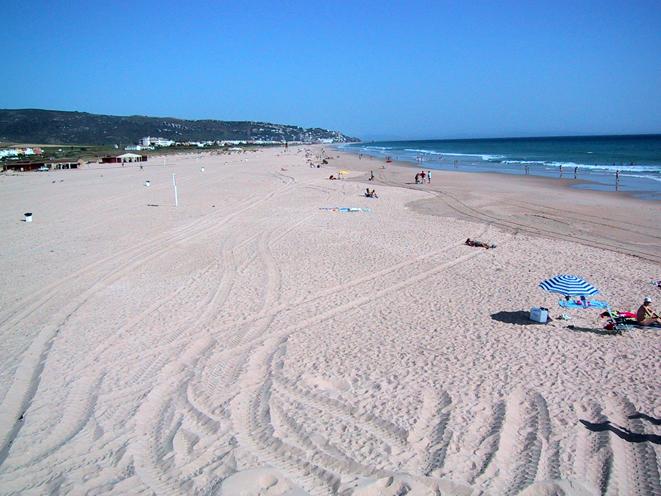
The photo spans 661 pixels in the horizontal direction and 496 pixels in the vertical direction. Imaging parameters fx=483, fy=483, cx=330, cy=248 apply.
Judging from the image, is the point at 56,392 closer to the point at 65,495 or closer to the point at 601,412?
the point at 65,495

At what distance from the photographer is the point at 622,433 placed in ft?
15.1

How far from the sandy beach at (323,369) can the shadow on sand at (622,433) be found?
19 millimetres

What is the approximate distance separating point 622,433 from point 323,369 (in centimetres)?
318

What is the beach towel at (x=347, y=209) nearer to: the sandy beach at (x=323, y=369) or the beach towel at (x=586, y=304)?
the sandy beach at (x=323, y=369)

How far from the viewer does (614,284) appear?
9.12 metres

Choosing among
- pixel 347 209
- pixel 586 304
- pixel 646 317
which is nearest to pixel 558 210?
pixel 347 209

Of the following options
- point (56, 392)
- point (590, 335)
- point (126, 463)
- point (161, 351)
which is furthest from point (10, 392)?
point (590, 335)

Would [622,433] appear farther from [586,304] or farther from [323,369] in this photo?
[586,304]

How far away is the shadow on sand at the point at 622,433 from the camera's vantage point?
177 inches

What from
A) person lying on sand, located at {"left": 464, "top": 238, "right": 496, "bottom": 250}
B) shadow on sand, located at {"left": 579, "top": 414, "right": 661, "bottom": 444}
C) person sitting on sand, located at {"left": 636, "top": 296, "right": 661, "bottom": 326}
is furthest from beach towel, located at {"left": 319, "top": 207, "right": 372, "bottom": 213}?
shadow on sand, located at {"left": 579, "top": 414, "right": 661, "bottom": 444}

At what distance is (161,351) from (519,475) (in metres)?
4.60

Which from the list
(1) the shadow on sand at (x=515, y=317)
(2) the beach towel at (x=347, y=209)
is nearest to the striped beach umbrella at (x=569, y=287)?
(1) the shadow on sand at (x=515, y=317)

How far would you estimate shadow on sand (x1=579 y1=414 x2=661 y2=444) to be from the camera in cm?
450

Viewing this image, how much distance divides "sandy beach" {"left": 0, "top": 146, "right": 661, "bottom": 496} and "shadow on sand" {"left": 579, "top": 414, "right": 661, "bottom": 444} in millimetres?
19
